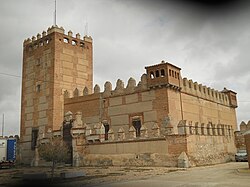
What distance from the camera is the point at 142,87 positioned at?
2344 cm

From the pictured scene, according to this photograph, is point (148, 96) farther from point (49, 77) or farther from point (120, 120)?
point (49, 77)

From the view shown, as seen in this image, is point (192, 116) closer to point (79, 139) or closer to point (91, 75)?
point (79, 139)

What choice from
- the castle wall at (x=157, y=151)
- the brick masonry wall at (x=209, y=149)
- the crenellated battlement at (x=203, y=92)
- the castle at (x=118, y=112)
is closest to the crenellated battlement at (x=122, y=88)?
the castle at (x=118, y=112)

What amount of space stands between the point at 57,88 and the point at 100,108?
498 centimetres

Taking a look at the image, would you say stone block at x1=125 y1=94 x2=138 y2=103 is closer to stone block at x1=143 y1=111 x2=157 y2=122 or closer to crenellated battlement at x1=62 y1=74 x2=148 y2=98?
crenellated battlement at x1=62 y1=74 x2=148 y2=98

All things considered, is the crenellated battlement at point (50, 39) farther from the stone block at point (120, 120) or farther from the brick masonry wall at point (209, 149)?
the brick masonry wall at point (209, 149)

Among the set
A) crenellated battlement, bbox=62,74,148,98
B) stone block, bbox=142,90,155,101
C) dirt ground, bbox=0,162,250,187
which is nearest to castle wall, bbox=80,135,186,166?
dirt ground, bbox=0,162,250,187

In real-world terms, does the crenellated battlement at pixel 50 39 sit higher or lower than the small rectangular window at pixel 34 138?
higher

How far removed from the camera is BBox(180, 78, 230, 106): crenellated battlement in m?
24.9

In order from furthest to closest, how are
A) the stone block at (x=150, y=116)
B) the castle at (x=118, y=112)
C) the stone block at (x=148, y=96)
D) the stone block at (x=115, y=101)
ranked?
the stone block at (x=115, y=101), the stone block at (x=148, y=96), the stone block at (x=150, y=116), the castle at (x=118, y=112)

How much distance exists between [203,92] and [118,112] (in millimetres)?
8781

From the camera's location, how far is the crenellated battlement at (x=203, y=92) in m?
24.9

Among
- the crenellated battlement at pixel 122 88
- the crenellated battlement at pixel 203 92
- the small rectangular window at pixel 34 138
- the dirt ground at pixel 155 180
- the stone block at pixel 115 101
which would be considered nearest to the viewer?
the dirt ground at pixel 155 180

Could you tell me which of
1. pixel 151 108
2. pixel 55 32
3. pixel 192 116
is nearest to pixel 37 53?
pixel 55 32
